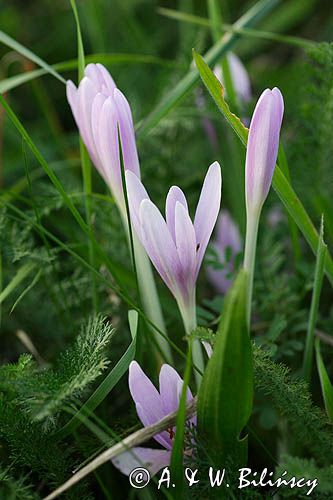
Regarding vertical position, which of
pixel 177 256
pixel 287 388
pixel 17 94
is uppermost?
pixel 17 94

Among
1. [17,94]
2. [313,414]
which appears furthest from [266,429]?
[17,94]

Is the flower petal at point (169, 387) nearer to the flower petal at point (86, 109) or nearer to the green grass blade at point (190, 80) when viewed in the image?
the flower petal at point (86, 109)

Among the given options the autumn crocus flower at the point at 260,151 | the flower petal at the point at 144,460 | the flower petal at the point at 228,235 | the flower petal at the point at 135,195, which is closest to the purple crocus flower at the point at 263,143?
the autumn crocus flower at the point at 260,151

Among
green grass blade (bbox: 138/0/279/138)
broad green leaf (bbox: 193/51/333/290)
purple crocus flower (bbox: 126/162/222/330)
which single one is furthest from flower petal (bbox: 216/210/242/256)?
purple crocus flower (bbox: 126/162/222/330)

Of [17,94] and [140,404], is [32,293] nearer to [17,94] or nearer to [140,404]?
[140,404]

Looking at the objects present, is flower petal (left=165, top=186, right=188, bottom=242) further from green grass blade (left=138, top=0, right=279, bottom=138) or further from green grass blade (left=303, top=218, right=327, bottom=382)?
green grass blade (left=138, top=0, right=279, bottom=138)

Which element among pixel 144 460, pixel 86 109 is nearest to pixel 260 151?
pixel 86 109
